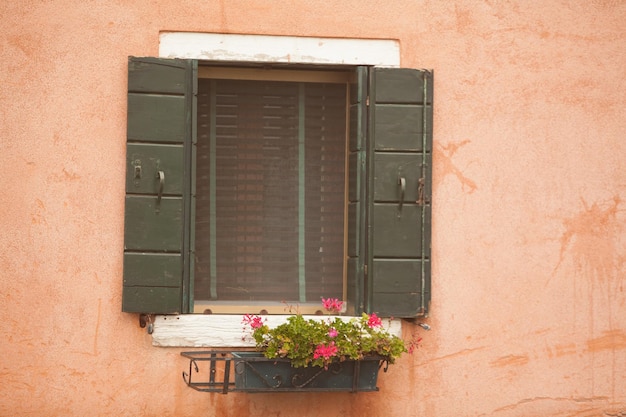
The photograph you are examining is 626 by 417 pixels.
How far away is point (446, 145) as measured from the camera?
5.51m

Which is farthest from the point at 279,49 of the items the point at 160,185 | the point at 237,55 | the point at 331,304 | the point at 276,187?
the point at 331,304

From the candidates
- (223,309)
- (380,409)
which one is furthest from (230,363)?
(380,409)

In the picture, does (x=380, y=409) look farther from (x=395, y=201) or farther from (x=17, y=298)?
(x=17, y=298)

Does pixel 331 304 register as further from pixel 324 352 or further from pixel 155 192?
pixel 155 192

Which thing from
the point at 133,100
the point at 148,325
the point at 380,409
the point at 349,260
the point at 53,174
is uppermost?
the point at 133,100

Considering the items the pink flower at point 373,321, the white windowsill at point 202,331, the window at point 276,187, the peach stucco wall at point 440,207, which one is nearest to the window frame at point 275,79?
the window at point 276,187

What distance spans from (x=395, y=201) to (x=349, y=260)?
0.41 meters

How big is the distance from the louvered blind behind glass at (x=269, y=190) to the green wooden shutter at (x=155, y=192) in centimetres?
29

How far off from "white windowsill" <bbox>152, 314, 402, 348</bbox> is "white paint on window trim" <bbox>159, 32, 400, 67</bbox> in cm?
134

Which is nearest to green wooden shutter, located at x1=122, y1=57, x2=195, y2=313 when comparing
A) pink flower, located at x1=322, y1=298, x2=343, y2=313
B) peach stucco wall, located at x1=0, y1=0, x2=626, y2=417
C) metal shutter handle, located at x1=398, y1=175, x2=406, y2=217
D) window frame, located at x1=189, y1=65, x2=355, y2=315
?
peach stucco wall, located at x1=0, y1=0, x2=626, y2=417

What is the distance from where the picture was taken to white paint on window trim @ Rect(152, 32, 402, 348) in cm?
532

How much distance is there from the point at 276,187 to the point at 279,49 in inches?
29.4

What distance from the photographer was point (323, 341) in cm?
501

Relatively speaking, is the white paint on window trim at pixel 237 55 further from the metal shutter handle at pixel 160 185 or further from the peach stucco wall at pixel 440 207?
the metal shutter handle at pixel 160 185
